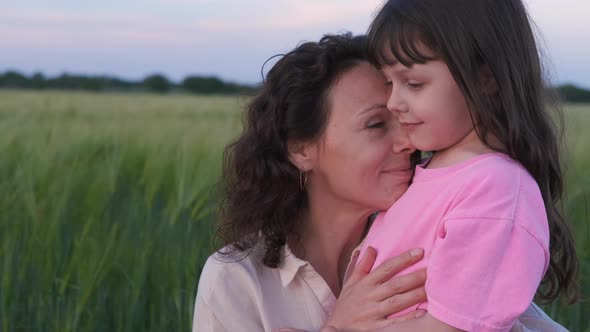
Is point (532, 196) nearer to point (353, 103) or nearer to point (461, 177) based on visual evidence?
point (461, 177)

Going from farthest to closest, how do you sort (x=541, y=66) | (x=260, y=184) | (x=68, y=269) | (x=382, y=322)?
1. (x=68, y=269)
2. (x=260, y=184)
3. (x=541, y=66)
4. (x=382, y=322)

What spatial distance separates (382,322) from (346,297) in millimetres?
119

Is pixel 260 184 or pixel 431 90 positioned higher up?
pixel 431 90

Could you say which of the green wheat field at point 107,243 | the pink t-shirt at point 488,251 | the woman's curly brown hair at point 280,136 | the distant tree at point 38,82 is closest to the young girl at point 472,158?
→ the pink t-shirt at point 488,251

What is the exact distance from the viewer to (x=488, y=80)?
1534 mm

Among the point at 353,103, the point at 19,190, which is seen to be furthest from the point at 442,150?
the point at 19,190

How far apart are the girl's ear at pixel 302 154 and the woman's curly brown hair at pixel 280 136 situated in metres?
0.02

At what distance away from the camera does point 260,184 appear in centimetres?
192

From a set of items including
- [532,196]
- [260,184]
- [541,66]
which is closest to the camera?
[532,196]

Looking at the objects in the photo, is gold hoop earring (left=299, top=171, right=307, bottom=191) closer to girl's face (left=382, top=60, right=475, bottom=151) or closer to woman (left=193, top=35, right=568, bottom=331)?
woman (left=193, top=35, right=568, bottom=331)

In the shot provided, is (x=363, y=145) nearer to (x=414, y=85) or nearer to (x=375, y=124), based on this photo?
(x=375, y=124)

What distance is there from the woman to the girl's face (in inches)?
5.5

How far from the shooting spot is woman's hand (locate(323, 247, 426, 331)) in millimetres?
1476

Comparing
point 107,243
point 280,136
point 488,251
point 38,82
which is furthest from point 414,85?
point 38,82
